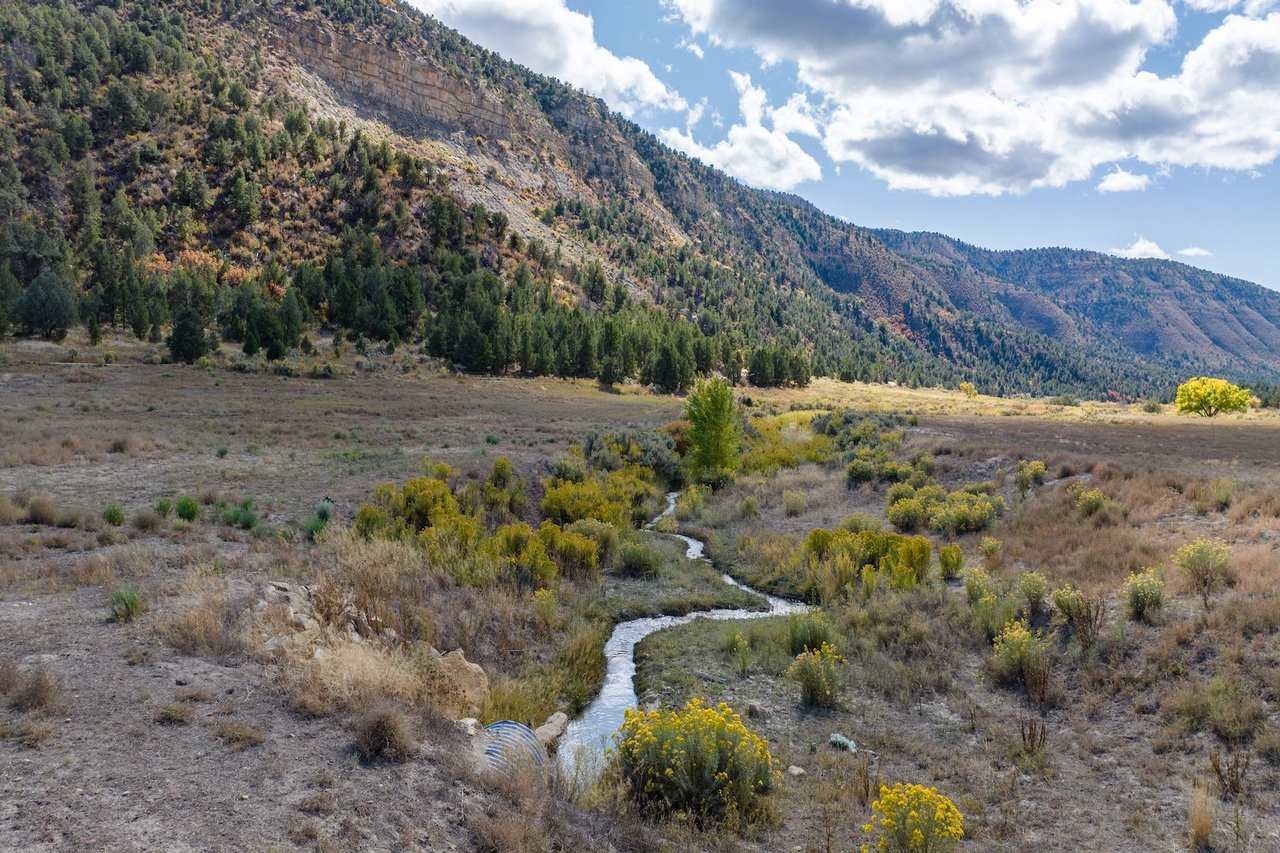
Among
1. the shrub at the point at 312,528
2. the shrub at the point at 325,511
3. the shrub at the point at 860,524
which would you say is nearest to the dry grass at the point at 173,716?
the shrub at the point at 312,528

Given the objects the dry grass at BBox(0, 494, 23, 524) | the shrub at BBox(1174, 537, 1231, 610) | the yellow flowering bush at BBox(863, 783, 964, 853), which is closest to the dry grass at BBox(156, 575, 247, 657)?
the dry grass at BBox(0, 494, 23, 524)

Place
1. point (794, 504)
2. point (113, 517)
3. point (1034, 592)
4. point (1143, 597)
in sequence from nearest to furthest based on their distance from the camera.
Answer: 1. point (1143, 597)
2. point (1034, 592)
3. point (113, 517)
4. point (794, 504)

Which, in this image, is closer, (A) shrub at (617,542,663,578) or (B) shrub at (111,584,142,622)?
(B) shrub at (111,584,142,622)

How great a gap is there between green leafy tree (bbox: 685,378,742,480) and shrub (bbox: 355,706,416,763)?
87.5 ft

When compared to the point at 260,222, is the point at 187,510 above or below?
below

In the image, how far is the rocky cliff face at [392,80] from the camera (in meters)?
158

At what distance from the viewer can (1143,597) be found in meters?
12.0

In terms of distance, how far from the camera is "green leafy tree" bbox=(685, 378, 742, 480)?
3334 centimetres

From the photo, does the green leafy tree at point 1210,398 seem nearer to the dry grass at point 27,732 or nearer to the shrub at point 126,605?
the shrub at point 126,605

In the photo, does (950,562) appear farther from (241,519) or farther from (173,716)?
(241,519)

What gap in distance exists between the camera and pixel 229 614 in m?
9.65

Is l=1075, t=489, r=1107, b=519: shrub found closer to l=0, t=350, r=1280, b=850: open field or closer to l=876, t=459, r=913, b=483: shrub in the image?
l=0, t=350, r=1280, b=850: open field

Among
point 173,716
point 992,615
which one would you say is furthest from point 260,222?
point 992,615

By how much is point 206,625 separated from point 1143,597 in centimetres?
1538
